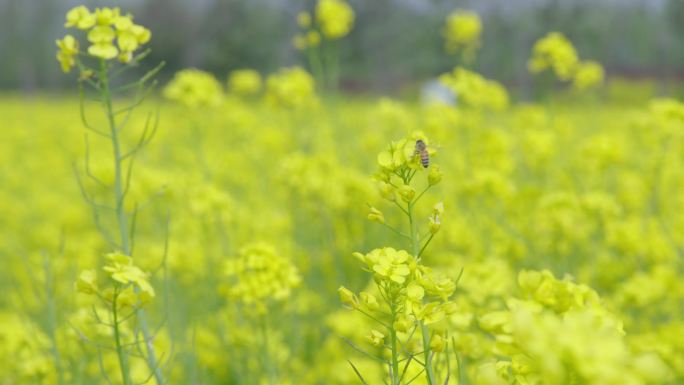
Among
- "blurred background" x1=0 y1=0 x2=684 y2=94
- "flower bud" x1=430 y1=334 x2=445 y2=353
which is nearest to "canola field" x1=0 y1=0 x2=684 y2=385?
"flower bud" x1=430 y1=334 x2=445 y2=353

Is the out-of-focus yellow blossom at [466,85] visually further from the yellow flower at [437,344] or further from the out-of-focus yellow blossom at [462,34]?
the yellow flower at [437,344]

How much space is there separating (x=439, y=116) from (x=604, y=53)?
35494 mm

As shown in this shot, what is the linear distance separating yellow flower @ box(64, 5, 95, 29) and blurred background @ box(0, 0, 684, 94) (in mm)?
26581

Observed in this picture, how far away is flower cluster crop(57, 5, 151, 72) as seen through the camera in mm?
1802

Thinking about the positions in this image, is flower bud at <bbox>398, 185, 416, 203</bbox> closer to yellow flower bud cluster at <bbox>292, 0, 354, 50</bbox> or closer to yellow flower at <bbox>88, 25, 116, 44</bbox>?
yellow flower at <bbox>88, 25, 116, 44</bbox>

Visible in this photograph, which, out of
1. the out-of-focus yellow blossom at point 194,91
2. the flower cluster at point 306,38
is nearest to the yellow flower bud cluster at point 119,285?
the out-of-focus yellow blossom at point 194,91

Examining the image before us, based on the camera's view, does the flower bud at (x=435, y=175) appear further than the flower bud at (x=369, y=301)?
Yes

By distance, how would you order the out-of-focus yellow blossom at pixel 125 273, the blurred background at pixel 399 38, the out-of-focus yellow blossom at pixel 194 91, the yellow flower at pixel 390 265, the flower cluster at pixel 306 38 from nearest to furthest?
the yellow flower at pixel 390 265
the out-of-focus yellow blossom at pixel 125 273
the out-of-focus yellow blossom at pixel 194 91
the flower cluster at pixel 306 38
the blurred background at pixel 399 38

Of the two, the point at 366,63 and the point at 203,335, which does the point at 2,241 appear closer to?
the point at 203,335

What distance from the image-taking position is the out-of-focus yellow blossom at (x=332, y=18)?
5.02m

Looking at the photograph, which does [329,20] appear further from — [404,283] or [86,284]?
[404,283]

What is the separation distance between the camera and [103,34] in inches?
71.7

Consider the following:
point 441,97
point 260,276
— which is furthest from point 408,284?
point 441,97

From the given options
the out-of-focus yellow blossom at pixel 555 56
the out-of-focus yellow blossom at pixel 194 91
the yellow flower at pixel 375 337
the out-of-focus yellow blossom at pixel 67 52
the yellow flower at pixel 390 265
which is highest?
the out-of-focus yellow blossom at pixel 555 56
